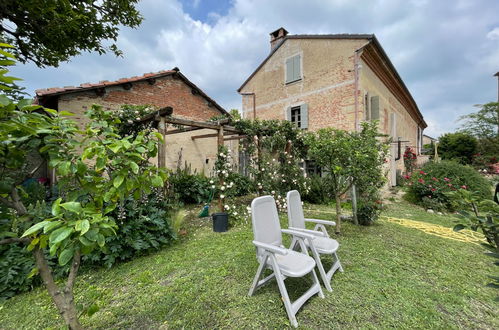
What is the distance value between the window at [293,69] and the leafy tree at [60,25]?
6444 mm

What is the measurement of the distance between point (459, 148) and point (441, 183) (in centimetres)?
1571

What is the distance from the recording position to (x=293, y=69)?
9555 mm

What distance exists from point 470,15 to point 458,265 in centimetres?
425

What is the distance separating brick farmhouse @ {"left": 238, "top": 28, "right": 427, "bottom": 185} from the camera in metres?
7.52

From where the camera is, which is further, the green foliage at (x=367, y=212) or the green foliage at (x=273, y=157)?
the green foliage at (x=273, y=157)

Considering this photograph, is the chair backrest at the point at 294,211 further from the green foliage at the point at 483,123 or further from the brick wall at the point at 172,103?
the green foliage at the point at 483,123

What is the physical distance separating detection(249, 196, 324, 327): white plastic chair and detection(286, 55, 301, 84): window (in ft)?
27.9

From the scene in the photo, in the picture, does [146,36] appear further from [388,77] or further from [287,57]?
[388,77]

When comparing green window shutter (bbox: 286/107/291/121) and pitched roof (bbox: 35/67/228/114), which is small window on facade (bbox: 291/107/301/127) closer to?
green window shutter (bbox: 286/107/291/121)

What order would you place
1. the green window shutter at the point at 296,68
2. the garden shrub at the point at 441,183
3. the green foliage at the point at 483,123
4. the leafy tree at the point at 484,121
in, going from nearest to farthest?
the garden shrub at the point at 441,183
the green window shutter at the point at 296,68
the green foliage at the point at 483,123
the leafy tree at the point at 484,121

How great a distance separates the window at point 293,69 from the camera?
30.6 feet

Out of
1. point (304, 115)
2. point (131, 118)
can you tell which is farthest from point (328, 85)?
point (131, 118)

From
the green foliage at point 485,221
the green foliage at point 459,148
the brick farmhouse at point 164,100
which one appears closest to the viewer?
the green foliage at point 485,221

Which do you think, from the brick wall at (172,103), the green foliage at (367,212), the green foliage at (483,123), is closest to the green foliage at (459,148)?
the green foliage at (483,123)
